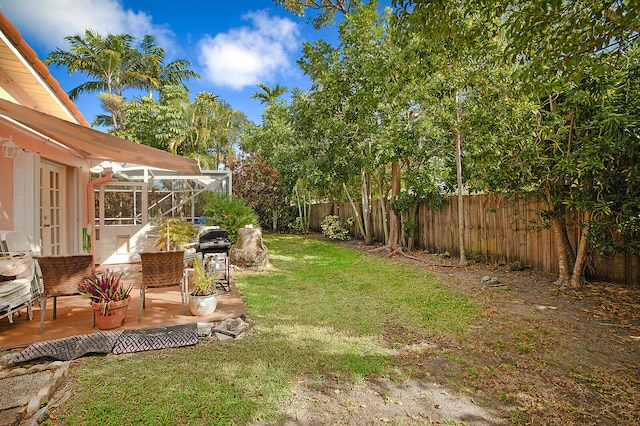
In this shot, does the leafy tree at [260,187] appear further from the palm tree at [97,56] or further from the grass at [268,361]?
→ the grass at [268,361]

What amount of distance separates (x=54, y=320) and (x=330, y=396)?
12.2 ft

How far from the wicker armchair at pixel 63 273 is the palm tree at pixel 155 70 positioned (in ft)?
73.8

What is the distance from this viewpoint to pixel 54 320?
4258 mm

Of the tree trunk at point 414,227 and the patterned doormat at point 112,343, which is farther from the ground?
the tree trunk at point 414,227

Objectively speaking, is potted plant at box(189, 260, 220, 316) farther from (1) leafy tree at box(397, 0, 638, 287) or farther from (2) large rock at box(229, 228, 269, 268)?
(1) leafy tree at box(397, 0, 638, 287)

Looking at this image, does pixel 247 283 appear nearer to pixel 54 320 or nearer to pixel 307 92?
pixel 54 320

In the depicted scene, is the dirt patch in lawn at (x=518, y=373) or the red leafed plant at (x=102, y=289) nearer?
the dirt patch in lawn at (x=518, y=373)

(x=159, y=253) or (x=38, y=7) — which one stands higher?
(x=38, y=7)

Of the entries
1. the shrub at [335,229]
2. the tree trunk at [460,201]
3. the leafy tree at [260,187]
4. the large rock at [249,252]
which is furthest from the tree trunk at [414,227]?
the leafy tree at [260,187]

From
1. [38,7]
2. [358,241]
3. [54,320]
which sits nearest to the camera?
[54,320]

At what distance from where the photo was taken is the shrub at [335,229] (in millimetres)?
14312

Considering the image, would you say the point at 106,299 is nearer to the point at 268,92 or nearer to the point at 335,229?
the point at 335,229

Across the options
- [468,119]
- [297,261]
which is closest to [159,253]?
[297,261]

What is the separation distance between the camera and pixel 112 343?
11.7ft
